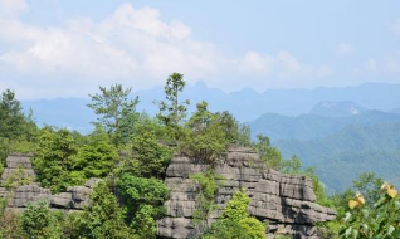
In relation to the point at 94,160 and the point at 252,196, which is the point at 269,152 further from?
the point at 252,196

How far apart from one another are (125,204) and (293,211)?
6.31 meters

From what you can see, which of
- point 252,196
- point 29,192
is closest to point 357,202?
point 252,196

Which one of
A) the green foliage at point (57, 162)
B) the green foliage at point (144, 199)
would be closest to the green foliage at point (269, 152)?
the green foliage at point (144, 199)

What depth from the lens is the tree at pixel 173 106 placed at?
2447 centimetres

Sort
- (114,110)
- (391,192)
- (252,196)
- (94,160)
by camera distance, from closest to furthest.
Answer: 1. (391,192)
2. (252,196)
3. (94,160)
4. (114,110)

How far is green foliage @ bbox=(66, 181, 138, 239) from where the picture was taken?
19797 mm

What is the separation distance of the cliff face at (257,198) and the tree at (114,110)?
11780mm

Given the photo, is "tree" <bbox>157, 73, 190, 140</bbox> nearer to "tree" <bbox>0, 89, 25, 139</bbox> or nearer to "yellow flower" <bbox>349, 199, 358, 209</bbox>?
"tree" <bbox>0, 89, 25, 139</bbox>

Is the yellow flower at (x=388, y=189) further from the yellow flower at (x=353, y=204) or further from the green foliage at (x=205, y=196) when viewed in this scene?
the green foliage at (x=205, y=196)

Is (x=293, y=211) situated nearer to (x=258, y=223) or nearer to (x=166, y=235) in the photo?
(x=258, y=223)

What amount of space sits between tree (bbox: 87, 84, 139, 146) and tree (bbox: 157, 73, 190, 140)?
730 centimetres

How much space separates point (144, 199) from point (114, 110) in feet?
43.2

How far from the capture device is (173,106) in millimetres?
24703

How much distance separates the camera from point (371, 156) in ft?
614
